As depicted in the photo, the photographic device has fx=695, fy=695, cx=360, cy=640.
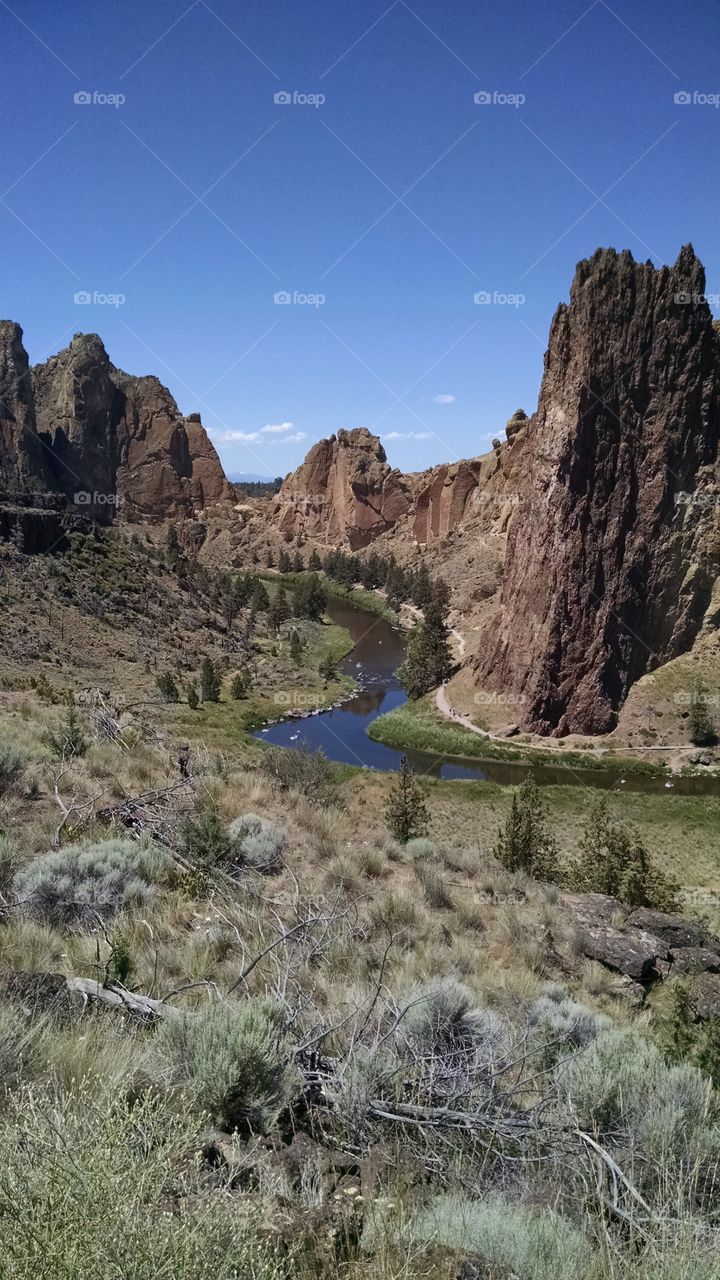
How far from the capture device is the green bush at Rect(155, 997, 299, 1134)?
3.08m

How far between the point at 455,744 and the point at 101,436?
106m

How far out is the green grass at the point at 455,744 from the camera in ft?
106

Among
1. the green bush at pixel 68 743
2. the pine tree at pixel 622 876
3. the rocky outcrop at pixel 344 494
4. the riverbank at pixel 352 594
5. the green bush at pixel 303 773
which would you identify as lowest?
the pine tree at pixel 622 876

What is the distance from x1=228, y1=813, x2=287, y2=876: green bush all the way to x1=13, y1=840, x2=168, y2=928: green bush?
1.17m

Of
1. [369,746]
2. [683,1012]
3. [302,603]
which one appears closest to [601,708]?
[369,746]

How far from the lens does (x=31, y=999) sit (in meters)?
3.60

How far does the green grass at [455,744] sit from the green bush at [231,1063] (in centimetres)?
3087

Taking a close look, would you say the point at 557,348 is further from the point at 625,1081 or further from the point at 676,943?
the point at 625,1081

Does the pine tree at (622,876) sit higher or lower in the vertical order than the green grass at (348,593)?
lower

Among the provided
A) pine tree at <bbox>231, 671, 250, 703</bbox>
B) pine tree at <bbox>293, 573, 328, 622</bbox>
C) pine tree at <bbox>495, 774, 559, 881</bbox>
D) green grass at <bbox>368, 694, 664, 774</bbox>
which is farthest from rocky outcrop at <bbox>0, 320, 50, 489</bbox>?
pine tree at <bbox>495, 774, 559, 881</bbox>

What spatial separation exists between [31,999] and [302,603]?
65566 mm

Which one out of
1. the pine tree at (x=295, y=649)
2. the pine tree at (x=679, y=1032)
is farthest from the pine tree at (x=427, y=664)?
the pine tree at (x=679, y=1032)

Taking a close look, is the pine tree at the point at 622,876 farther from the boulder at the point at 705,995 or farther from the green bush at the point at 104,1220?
the green bush at the point at 104,1220

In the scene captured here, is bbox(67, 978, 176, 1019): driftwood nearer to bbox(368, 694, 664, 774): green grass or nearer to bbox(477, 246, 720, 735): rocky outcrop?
bbox(368, 694, 664, 774): green grass
